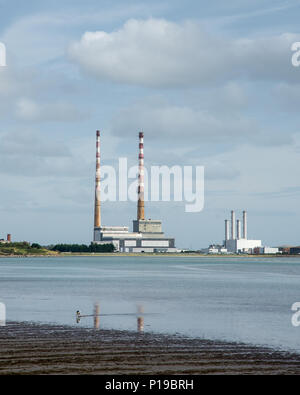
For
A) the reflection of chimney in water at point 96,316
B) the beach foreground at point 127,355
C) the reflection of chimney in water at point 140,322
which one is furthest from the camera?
the reflection of chimney in water at point 96,316

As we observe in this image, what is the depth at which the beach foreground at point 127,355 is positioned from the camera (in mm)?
25312

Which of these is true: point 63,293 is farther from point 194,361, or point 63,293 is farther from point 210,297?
point 194,361

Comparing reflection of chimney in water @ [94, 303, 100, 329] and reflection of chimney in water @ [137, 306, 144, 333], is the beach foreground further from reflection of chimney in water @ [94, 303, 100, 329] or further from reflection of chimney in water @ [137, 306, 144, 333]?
reflection of chimney in water @ [94, 303, 100, 329]

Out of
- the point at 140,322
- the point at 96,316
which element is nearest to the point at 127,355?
the point at 140,322

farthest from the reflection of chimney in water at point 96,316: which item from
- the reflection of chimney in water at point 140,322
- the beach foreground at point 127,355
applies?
the beach foreground at point 127,355

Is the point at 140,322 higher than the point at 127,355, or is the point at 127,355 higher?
the point at 127,355

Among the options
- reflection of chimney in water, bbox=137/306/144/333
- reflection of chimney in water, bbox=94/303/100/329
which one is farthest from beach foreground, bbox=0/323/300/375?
reflection of chimney in water, bbox=94/303/100/329

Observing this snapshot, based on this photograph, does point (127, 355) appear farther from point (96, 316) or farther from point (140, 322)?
point (96, 316)

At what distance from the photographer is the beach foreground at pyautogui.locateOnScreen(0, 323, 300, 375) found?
83.0ft

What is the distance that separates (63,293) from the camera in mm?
72688

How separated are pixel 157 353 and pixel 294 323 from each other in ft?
56.3

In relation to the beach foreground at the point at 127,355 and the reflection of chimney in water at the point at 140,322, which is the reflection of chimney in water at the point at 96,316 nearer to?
the reflection of chimney in water at the point at 140,322

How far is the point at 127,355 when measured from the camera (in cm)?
2886
